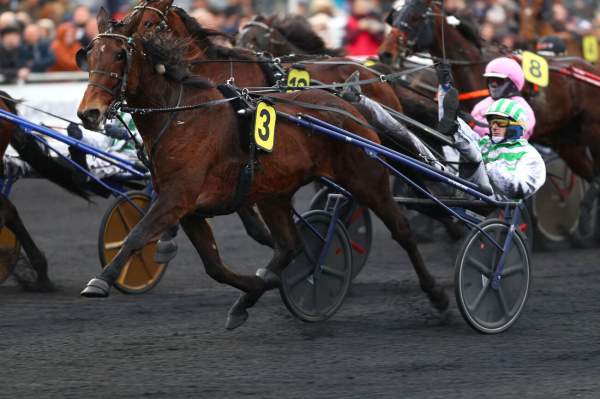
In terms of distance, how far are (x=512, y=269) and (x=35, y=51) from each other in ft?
26.2

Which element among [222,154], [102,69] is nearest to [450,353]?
[222,154]

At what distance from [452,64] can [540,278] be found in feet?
6.07

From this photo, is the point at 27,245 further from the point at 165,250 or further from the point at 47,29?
the point at 47,29

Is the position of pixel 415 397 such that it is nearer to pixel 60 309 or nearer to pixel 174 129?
pixel 174 129

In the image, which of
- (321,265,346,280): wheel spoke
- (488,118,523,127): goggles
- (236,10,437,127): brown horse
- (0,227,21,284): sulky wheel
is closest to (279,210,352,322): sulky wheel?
(321,265,346,280): wheel spoke

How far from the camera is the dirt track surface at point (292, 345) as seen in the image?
19.4 feet

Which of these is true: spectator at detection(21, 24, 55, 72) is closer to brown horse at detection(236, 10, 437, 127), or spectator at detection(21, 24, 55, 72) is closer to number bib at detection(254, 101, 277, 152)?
brown horse at detection(236, 10, 437, 127)

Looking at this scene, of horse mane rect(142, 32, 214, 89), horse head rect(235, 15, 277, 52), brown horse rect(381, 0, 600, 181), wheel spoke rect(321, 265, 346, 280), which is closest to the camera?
horse mane rect(142, 32, 214, 89)

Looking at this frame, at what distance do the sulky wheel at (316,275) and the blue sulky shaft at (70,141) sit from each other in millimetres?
1503

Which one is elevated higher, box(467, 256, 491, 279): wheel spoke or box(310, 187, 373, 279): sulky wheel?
box(467, 256, 491, 279): wheel spoke

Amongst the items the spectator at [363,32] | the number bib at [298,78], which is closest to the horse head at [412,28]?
the number bib at [298,78]

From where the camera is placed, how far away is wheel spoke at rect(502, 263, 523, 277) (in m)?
7.29

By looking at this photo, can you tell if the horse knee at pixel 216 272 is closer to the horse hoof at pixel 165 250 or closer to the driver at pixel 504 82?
the horse hoof at pixel 165 250

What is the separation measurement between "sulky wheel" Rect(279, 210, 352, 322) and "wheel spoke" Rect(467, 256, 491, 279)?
2.71 feet
